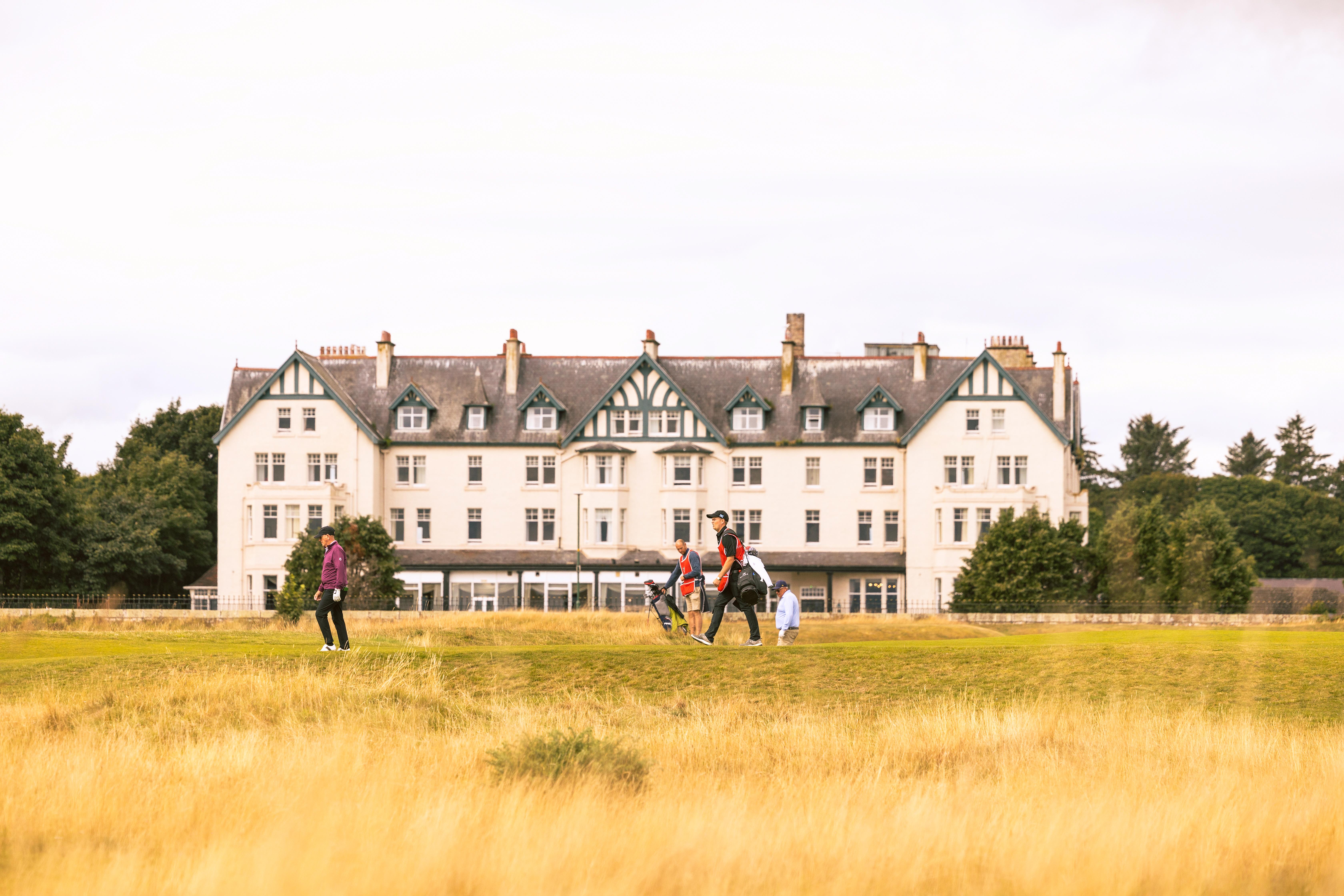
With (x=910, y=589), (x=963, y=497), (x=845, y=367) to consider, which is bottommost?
(x=910, y=589)

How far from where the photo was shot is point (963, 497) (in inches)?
2452

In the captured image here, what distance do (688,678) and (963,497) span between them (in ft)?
153

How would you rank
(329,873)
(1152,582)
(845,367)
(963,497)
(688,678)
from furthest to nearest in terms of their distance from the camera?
(845,367)
(963,497)
(1152,582)
(688,678)
(329,873)

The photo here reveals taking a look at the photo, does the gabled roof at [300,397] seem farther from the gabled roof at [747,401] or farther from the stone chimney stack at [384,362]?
the gabled roof at [747,401]

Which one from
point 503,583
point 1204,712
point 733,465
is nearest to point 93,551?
point 503,583

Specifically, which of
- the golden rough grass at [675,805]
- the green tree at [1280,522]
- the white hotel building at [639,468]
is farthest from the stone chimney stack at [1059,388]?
the golden rough grass at [675,805]

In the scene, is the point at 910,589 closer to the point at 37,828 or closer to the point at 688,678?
the point at 688,678

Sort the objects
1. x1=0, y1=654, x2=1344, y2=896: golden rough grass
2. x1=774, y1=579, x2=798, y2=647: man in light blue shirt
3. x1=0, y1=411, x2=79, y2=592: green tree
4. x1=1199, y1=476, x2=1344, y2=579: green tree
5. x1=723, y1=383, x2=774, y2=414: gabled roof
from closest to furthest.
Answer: x1=0, y1=654, x2=1344, y2=896: golden rough grass
x1=774, y1=579, x2=798, y2=647: man in light blue shirt
x1=0, y1=411, x2=79, y2=592: green tree
x1=723, y1=383, x2=774, y2=414: gabled roof
x1=1199, y1=476, x2=1344, y2=579: green tree

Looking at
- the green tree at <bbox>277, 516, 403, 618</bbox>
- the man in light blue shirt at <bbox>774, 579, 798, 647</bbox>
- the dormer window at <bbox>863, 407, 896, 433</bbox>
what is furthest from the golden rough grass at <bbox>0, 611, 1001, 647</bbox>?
the dormer window at <bbox>863, 407, 896, 433</bbox>

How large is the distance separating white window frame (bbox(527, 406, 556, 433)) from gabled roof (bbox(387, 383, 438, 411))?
454cm

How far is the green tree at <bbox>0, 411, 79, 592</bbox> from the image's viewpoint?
56.8 meters

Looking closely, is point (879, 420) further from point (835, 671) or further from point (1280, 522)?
point (1280, 522)

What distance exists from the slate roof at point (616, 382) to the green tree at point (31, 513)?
8.00 meters

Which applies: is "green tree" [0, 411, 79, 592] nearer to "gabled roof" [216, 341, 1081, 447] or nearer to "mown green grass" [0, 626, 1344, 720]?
"gabled roof" [216, 341, 1081, 447]
